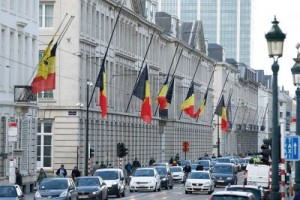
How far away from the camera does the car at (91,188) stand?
5391 centimetres

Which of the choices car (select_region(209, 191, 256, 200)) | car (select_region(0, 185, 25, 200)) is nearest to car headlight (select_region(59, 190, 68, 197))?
car (select_region(0, 185, 25, 200))

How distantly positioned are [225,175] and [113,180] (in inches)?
626

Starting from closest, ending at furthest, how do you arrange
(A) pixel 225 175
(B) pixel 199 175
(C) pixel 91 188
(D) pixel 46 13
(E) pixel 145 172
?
(C) pixel 91 188 < (B) pixel 199 175 < (E) pixel 145 172 < (A) pixel 225 175 < (D) pixel 46 13

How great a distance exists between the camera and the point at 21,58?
218 feet

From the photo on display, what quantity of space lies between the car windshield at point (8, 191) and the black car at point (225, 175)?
32432 millimetres

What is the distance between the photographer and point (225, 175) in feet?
247

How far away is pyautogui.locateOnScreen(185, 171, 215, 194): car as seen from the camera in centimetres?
6750

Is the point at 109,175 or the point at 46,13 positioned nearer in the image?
the point at 109,175

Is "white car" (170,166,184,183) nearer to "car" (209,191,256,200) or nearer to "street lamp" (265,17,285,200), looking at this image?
"car" (209,191,256,200)

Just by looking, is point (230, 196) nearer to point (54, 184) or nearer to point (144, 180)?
point (54, 184)

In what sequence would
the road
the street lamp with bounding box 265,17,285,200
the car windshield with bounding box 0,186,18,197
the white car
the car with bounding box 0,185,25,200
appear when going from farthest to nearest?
1. the white car
2. the road
3. the car windshield with bounding box 0,186,18,197
4. the car with bounding box 0,185,25,200
5. the street lamp with bounding box 265,17,285,200

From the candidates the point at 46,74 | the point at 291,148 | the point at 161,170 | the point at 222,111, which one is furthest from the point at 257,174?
the point at 222,111

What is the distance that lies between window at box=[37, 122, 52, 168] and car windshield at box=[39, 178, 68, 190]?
30639mm

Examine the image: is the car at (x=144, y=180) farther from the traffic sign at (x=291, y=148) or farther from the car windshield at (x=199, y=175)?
the traffic sign at (x=291, y=148)
